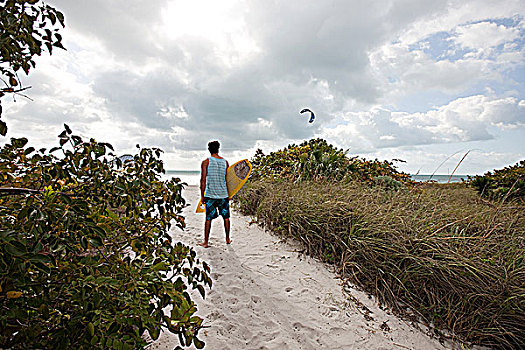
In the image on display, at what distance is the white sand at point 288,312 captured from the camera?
280 centimetres

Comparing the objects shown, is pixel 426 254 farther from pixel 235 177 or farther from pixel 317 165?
pixel 317 165

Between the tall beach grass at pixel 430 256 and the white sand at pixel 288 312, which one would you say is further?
the tall beach grass at pixel 430 256

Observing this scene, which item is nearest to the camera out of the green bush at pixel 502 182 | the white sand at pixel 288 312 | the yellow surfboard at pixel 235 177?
the white sand at pixel 288 312

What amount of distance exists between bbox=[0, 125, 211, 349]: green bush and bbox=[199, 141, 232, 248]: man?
130 inches

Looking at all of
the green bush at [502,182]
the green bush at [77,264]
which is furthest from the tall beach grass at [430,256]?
the green bush at [77,264]

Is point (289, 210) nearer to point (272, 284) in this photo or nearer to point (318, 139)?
point (272, 284)

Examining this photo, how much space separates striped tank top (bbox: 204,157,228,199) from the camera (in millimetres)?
5188

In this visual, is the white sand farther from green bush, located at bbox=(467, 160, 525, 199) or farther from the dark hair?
green bush, located at bbox=(467, 160, 525, 199)

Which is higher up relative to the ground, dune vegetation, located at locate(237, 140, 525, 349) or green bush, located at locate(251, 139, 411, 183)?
green bush, located at locate(251, 139, 411, 183)

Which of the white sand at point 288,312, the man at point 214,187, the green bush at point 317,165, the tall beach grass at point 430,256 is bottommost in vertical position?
the white sand at point 288,312

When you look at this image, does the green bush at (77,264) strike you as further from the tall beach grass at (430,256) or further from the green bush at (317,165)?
the green bush at (317,165)

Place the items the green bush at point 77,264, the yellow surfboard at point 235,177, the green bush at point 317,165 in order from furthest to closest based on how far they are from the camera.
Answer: the green bush at point 317,165
the yellow surfboard at point 235,177
the green bush at point 77,264

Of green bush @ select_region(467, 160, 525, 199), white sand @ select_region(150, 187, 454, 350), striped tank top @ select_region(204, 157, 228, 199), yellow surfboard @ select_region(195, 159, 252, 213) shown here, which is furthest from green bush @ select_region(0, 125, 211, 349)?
green bush @ select_region(467, 160, 525, 199)

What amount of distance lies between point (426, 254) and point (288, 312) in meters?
1.92
